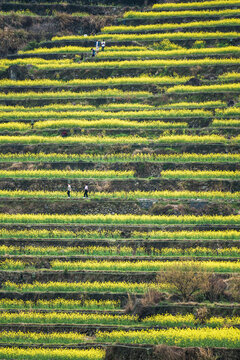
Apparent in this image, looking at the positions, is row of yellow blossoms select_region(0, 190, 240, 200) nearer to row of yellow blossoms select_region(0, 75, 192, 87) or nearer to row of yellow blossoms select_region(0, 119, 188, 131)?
row of yellow blossoms select_region(0, 119, 188, 131)

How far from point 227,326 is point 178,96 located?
16117 mm

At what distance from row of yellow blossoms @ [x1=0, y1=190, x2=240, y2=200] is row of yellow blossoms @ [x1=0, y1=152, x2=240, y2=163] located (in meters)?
0.43

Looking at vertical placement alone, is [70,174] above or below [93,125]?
below

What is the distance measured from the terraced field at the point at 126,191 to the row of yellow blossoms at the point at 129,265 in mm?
61

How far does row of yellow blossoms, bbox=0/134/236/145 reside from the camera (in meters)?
28.9

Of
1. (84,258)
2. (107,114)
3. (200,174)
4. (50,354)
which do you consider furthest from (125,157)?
(50,354)

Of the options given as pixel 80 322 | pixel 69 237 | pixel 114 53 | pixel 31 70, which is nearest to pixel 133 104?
pixel 114 53

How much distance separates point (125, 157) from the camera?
94.5ft

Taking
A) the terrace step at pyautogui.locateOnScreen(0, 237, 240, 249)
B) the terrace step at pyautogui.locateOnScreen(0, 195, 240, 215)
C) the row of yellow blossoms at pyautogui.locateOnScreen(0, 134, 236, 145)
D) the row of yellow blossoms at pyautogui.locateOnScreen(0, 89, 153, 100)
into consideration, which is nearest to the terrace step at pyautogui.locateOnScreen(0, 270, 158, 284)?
the terrace step at pyautogui.locateOnScreen(0, 237, 240, 249)

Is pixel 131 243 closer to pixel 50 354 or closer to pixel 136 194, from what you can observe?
pixel 136 194

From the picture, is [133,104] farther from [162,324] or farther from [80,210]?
[162,324]

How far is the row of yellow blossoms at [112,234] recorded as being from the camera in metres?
23.9

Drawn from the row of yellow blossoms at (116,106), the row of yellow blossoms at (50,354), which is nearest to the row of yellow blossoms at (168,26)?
the row of yellow blossoms at (116,106)

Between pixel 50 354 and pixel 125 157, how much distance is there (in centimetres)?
1178
